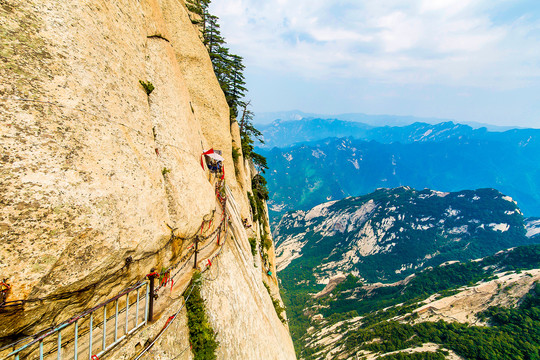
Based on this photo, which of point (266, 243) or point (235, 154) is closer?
point (235, 154)


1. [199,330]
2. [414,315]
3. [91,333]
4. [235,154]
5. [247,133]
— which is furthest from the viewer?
[414,315]

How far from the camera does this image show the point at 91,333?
333 inches

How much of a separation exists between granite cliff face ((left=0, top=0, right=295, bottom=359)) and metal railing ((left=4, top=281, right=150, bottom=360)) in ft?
1.81

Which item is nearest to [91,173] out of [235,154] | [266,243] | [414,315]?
[235,154]

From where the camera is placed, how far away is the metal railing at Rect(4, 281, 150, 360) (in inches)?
312

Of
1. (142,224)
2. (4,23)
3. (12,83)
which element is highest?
(4,23)

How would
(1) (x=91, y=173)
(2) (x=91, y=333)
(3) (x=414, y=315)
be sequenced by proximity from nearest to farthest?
1. (2) (x=91, y=333)
2. (1) (x=91, y=173)
3. (3) (x=414, y=315)

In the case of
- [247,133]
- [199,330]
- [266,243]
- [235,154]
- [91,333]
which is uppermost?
[247,133]

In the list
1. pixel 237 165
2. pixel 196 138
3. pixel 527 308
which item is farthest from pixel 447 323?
pixel 196 138

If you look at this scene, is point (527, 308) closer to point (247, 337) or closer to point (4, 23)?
point (247, 337)

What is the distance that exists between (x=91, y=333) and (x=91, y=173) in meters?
6.46

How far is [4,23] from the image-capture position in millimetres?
8867

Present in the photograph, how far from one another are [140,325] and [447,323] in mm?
130900

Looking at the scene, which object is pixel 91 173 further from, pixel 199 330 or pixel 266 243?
pixel 266 243
